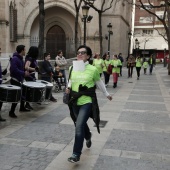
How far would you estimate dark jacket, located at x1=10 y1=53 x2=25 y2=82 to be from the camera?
27.3 ft

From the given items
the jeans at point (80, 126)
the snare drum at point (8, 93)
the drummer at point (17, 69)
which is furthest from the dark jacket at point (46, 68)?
the jeans at point (80, 126)

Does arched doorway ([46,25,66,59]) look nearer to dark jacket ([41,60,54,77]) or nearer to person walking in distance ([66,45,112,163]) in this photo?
dark jacket ([41,60,54,77])

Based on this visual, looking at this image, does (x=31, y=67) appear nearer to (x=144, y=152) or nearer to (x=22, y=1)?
(x=144, y=152)

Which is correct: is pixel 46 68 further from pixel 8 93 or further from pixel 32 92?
pixel 8 93

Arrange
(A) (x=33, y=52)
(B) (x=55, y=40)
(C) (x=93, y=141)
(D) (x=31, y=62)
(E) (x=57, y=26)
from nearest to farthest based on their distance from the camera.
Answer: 1. (C) (x=93, y=141)
2. (A) (x=33, y=52)
3. (D) (x=31, y=62)
4. (B) (x=55, y=40)
5. (E) (x=57, y=26)

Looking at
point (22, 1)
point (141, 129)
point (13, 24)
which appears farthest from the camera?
point (22, 1)

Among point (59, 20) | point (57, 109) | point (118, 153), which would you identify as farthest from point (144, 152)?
point (59, 20)

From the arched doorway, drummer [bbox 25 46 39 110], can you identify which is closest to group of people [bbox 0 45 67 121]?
drummer [bbox 25 46 39 110]

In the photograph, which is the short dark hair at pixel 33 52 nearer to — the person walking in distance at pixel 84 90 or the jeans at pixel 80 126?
the person walking in distance at pixel 84 90

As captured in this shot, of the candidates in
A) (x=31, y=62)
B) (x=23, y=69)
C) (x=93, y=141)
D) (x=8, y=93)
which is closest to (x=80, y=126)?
(x=93, y=141)

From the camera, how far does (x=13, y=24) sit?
33344 millimetres

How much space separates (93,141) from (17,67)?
127 inches

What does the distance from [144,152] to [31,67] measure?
492cm

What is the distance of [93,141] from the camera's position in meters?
6.29
